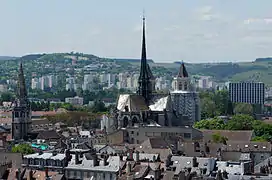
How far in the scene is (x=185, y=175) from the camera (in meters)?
52.2

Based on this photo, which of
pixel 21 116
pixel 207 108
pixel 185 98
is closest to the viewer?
pixel 21 116

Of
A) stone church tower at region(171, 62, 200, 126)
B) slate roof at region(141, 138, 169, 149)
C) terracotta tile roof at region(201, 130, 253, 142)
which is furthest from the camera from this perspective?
stone church tower at region(171, 62, 200, 126)

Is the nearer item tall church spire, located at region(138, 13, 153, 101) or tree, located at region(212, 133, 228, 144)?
tree, located at region(212, 133, 228, 144)

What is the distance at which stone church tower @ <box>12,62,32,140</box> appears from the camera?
105062mm

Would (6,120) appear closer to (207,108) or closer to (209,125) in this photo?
(209,125)

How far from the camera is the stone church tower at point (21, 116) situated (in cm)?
10506

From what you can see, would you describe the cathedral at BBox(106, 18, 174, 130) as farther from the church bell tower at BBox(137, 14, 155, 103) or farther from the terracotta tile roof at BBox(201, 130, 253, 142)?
the terracotta tile roof at BBox(201, 130, 253, 142)

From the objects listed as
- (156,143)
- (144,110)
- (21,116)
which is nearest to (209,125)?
(144,110)

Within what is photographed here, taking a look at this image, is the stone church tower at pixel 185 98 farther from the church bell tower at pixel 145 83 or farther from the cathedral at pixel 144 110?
the cathedral at pixel 144 110

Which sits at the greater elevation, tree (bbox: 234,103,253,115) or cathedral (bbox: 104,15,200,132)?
cathedral (bbox: 104,15,200,132)

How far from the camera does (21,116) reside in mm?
105375

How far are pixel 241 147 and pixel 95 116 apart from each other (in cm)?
6695

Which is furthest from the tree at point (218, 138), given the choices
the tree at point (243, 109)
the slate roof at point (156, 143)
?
the tree at point (243, 109)

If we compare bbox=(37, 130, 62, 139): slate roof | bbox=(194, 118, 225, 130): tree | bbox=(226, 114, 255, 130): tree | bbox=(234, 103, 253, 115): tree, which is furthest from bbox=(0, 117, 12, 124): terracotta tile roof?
bbox=(234, 103, 253, 115): tree
